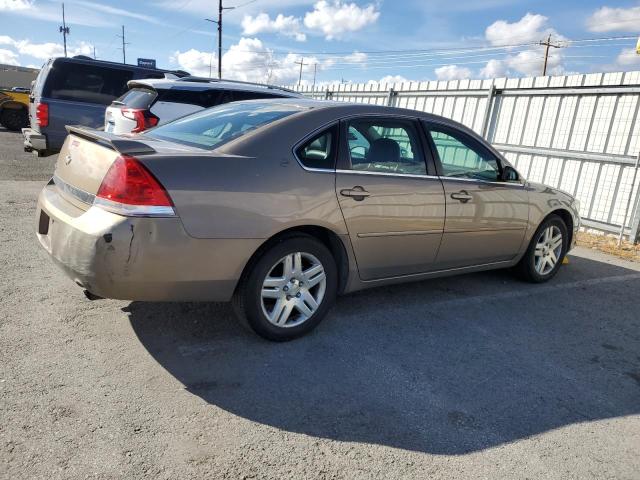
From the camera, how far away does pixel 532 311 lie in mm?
4477

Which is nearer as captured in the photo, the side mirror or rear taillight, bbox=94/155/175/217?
rear taillight, bbox=94/155/175/217

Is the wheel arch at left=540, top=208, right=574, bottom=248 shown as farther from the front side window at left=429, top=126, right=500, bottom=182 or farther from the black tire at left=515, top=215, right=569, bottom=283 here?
the front side window at left=429, top=126, right=500, bottom=182

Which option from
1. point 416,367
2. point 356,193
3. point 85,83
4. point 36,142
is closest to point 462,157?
point 356,193

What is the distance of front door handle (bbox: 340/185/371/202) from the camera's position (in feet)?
11.3

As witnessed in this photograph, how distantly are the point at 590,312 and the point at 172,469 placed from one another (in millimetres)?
4003

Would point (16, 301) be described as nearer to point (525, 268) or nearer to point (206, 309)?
point (206, 309)

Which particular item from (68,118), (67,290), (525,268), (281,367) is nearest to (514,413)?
(281,367)

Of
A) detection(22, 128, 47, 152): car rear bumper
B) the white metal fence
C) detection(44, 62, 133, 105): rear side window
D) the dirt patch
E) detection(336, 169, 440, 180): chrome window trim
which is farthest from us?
detection(44, 62, 133, 105): rear side window

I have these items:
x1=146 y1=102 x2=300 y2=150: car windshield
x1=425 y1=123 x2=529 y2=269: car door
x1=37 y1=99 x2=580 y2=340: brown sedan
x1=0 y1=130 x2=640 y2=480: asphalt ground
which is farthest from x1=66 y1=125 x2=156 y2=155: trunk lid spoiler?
x1=425 y1=123 x2=529 y2=269: car door

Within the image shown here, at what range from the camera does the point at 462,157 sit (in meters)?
4.36

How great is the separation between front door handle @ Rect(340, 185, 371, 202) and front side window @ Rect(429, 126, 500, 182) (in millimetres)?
913

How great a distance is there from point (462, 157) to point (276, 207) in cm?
204

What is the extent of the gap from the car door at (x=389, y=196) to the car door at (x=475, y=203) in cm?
15

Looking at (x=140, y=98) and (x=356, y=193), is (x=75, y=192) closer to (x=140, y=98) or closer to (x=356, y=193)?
(x=356, y=193)
